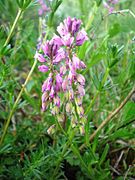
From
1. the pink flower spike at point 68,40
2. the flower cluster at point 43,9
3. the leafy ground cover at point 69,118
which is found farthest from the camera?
the flower cluster at point 43,9

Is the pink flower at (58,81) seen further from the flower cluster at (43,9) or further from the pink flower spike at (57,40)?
the flower cluster at (43,9)

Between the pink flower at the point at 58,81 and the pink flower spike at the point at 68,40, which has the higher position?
the pink flower spike at the point at 68,40

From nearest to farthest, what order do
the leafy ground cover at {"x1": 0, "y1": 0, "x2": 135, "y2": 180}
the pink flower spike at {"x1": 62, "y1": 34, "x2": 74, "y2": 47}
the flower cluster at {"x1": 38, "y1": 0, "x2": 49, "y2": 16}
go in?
the pink flower spike at {"x1": 62, "y1": 34, "x2": 74, "y2": 47} < the leafy ground cover at {"x1": 0, "y1": 0, "x2": 135, "y2": 180} < the flower cluster at {"x1": 38, "y1": 0, "x2": 49, "y2": 16}

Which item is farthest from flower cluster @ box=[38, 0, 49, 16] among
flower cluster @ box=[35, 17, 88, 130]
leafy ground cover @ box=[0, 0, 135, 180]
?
flower cluster @ box=[35, 17, 88, 130]

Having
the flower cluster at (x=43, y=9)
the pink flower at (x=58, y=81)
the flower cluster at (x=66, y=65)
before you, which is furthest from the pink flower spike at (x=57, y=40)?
the flower cluster at (x=43, y=9)

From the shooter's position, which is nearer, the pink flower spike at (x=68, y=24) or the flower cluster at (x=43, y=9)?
the pink flower spike at (x=68, y=24)

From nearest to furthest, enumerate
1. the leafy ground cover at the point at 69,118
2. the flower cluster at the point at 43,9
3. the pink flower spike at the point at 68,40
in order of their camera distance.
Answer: the pink flower spike at the point at 68,40 < the leafy ground cover at the point at 69,118 < the flower cluster at the point at 43,9

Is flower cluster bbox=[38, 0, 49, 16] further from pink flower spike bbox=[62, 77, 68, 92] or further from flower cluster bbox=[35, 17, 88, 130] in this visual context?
pink flower spike bbox=[62, 77, 68, 92]

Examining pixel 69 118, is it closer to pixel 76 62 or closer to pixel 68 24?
pixel 76 62

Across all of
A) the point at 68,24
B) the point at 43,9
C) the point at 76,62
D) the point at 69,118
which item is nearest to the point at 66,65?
the point at 76,62
